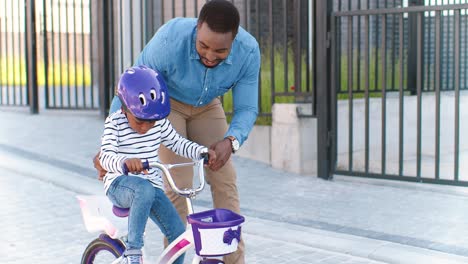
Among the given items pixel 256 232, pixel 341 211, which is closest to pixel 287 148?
pixel 341 211

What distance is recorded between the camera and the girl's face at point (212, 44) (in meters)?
3.40

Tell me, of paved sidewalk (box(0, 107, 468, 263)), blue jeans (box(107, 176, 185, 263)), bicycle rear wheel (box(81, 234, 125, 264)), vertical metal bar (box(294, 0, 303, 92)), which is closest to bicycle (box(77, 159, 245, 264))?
bicycle rear wheel (box(81, 234, 125, 264))

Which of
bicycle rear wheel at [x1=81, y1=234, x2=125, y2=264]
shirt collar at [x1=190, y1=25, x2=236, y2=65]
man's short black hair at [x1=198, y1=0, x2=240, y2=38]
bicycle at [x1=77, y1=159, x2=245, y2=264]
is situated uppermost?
man's short black hair at [x1=198, y1=0, x2=240, y2=38]

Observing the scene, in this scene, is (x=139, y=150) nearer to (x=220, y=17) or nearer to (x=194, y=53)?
(x=194, y=53)

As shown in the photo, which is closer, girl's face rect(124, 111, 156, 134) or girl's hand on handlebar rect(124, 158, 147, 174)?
girl's hand on handlebar rect(124, 158, 147, 174)

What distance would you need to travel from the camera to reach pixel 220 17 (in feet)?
11.1

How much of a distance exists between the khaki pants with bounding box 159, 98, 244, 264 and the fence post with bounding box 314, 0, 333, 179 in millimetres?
3596

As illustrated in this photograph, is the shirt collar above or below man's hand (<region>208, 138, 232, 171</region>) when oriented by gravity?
above

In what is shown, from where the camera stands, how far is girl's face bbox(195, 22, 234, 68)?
11.1 ft

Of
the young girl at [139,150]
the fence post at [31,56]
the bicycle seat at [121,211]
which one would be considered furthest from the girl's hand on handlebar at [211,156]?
the fence post at [31,56]

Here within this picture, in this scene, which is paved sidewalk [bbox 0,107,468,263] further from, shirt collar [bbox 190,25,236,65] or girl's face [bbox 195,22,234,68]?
girl's face [bbox 195,22,234,68]

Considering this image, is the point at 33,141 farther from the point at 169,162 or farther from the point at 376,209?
the point at 169,162

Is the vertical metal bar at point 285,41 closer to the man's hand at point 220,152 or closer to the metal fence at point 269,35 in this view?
the metal fence at point 269,35

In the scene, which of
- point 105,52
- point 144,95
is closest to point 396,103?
point 105,52
